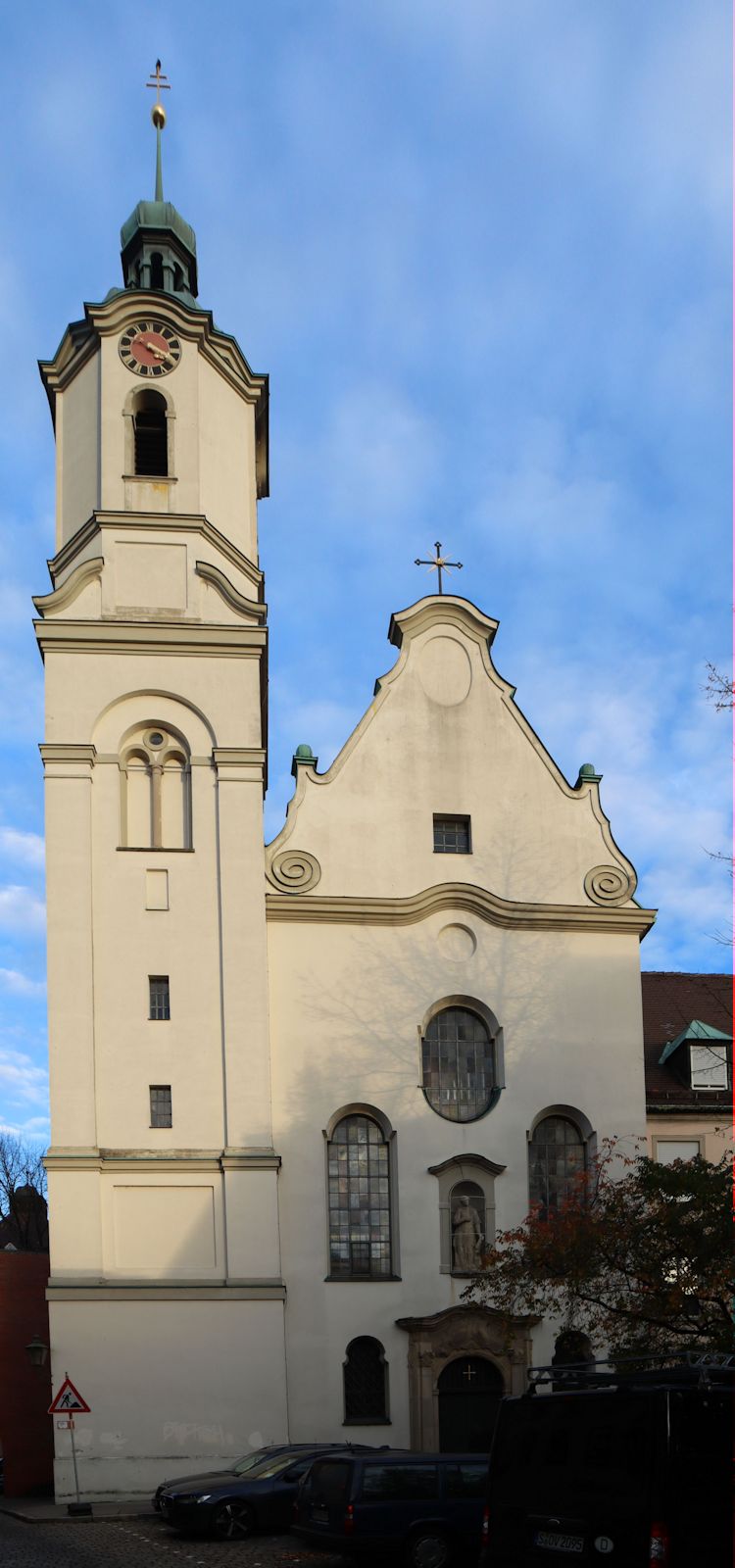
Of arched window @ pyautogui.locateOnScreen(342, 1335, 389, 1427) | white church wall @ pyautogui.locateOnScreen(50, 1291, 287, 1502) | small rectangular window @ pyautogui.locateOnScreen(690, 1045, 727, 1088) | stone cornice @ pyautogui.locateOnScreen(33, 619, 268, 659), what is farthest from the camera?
small rectangular window @ pyautogui.locateOnScreen(690, 1045, 727, 1088)

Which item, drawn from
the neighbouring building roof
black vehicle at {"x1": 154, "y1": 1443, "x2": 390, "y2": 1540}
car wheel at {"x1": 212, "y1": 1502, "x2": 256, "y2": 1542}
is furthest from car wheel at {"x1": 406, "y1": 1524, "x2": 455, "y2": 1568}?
the neighbouring building roof

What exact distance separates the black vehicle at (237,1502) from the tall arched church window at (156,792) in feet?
36.8

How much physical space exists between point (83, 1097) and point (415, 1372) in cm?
696

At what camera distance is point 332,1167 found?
93.9ft

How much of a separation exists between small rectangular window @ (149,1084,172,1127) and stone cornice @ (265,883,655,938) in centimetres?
356

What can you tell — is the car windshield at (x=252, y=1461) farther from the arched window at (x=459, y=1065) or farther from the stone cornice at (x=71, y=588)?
the stone cornice at (x=71, y=588)

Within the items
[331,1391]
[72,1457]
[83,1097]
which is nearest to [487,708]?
[83,1097]

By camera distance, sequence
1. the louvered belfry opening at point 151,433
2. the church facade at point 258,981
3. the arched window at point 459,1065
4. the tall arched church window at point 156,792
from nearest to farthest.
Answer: the church facade at point 258,981, the tall arched church window at point 156,792, the arched window at point 459,1065, the louvered belfry opening at point 151,433

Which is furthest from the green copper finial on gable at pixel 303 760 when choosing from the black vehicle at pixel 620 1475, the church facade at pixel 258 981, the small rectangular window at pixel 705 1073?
the black vehicle at pixel 620 1475

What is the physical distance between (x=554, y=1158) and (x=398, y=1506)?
41.7 ft

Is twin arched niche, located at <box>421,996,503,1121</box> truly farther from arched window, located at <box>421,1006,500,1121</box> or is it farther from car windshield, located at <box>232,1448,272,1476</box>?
car windshield, located at <box>232,1448,272,1476</box>

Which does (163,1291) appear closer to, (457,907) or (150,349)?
(457,907)

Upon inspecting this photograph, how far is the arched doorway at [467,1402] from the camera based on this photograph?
90.2 feet

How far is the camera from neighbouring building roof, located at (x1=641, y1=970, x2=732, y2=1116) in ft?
105
